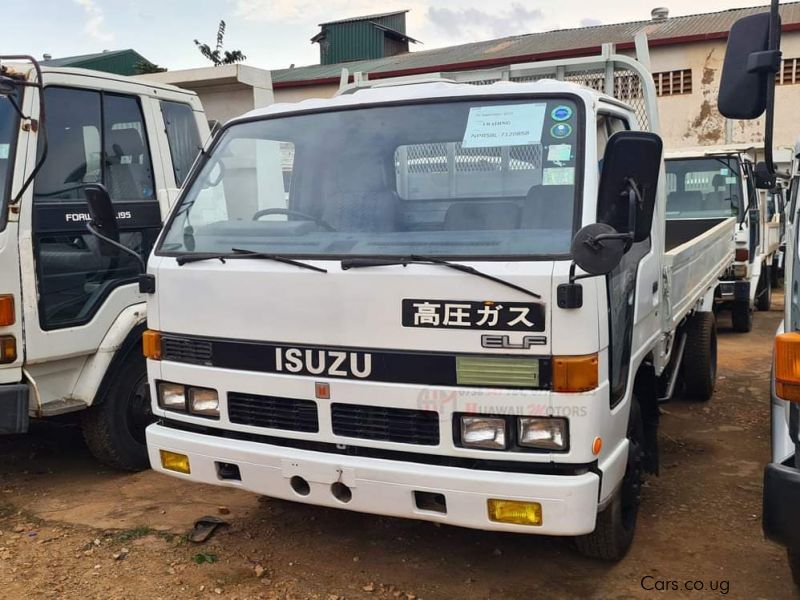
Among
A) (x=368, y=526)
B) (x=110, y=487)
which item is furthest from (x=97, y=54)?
(x=368, y=526)

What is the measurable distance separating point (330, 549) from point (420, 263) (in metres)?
1.58

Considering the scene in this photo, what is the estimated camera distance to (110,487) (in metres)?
4.59

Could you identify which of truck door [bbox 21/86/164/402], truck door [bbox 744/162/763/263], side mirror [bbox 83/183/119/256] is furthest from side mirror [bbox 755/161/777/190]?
truck door [bbox 744/162/763/263]

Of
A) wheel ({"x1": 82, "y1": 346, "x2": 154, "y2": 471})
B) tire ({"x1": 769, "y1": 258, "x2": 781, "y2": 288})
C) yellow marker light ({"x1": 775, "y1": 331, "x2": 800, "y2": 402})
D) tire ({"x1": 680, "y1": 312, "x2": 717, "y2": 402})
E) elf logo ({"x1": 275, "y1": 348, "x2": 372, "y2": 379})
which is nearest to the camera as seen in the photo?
yellow marker light ({"x1": 775, "y1": 331, "x2": 800, "y2": 402})

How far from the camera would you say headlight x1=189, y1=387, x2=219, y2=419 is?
3289 mm

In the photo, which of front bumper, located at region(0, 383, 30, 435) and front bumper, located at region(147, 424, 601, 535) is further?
front bumper, located at region(0, 383, 30, 435)

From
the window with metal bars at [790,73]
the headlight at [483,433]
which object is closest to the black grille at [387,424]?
the headlight at [483,433]

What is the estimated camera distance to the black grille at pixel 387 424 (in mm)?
2889

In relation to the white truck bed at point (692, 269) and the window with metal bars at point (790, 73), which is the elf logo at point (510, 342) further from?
the window with metal bars at point (790, 73)

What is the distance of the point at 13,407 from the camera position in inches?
157

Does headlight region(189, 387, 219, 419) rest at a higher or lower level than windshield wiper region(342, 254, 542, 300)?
lower

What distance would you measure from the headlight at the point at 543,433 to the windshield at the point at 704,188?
7.20 m

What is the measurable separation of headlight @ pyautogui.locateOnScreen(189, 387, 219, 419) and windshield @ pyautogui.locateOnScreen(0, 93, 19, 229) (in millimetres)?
1560

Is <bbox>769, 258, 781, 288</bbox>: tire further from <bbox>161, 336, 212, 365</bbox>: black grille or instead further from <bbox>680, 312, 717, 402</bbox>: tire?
<bbox>161, 336, 212, 365</bbox>: black grille
